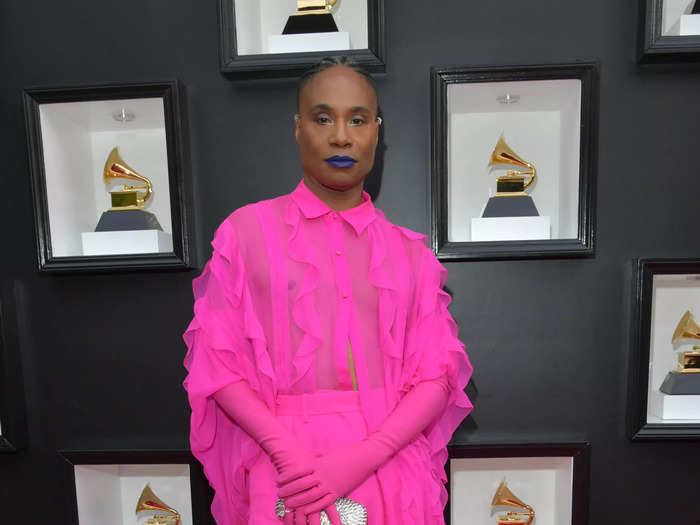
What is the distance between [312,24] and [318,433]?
1.03 metres

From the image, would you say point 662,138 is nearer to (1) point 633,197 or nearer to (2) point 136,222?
(1) point 633,197

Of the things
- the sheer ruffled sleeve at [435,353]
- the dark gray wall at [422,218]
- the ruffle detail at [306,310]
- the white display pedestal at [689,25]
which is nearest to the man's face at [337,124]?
the ruffle detail at [306,310]

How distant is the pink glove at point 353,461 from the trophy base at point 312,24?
38.1 inches

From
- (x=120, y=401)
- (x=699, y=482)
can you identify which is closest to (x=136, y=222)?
(x=120, y=401)

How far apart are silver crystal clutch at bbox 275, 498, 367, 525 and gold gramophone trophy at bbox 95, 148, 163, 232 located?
85cm

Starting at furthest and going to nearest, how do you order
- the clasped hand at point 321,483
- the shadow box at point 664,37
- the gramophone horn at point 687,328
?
1. the gramophone horn at point 687,328
2. the shadow box at point 664,37
3. the clasped hand at point 321,483

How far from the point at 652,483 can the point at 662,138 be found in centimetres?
97

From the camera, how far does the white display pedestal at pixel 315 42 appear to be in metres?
1.25

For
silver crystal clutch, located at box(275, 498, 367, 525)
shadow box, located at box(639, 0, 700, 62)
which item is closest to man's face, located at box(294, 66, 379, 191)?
silver crystal clutch, located at box(275, 498, 367, 525)

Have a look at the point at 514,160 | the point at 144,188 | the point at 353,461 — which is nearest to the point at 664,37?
the point at 514,160

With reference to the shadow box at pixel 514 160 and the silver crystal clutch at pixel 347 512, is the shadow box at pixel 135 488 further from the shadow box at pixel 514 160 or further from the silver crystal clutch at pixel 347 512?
the shadow box at pixel 514 160

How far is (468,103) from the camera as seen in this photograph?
53.6 inches

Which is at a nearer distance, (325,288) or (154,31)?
(325,288)

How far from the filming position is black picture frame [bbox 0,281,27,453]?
135 centimetres
